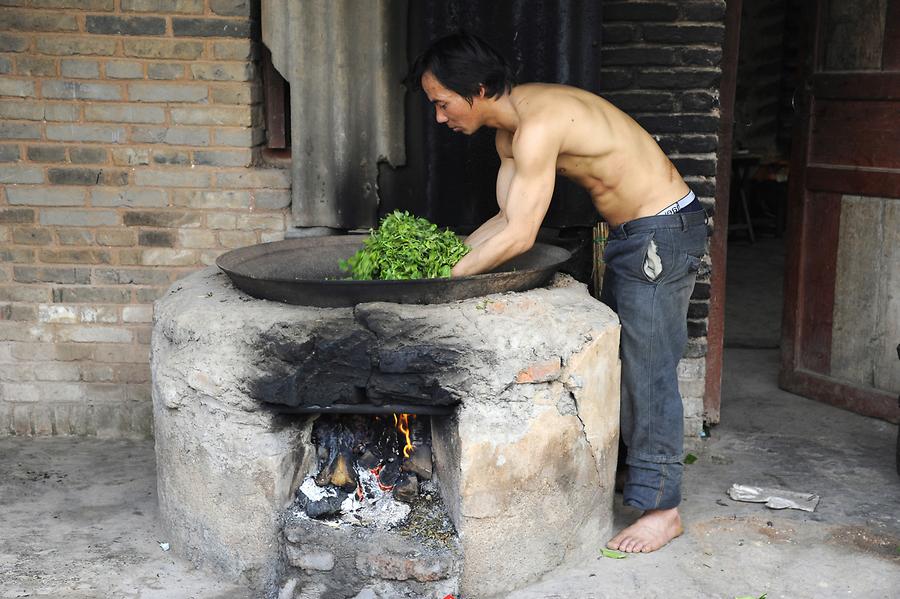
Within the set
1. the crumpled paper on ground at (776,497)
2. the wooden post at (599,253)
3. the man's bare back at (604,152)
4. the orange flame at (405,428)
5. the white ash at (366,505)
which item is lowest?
the crumpled paper on ground at (776,497)

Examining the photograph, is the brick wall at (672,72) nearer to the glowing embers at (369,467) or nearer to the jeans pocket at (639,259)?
the jeans pocket at (639,259)

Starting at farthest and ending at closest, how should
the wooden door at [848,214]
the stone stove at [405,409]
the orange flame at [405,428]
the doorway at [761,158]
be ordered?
the doorway at [761,158], the wooden door at [848,214], the orange flame at [405,428], the stone stove at [405,409]

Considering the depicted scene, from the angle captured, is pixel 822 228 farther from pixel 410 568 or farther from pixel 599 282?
pixel 410 568

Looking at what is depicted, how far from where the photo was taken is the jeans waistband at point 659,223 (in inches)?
164

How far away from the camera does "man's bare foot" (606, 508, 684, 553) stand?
4184 millimetres

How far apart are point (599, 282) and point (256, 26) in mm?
1934

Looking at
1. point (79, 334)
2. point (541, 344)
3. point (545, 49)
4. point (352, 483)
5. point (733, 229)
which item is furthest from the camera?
point (733, 229)

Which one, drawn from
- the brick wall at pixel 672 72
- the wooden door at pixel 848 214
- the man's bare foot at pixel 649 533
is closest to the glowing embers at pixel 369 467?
the man's bare foot at pixel 649 533

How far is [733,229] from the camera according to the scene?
1088cm

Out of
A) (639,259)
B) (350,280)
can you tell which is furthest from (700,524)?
(350,280)

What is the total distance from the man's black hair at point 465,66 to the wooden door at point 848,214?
2410 millimetres

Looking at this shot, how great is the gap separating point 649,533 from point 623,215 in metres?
1.22

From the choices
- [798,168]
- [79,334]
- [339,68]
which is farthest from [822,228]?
[79,334]

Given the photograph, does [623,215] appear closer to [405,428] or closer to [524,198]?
[524,198]
